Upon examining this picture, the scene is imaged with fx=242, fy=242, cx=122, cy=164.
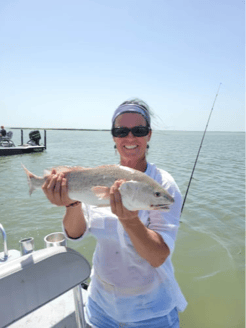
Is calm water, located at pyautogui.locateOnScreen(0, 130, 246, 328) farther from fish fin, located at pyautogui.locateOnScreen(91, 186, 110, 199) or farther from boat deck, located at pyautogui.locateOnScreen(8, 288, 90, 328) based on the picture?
boat deck, located at pyautogui.locateOnScreen(8, 288, 90, 328)

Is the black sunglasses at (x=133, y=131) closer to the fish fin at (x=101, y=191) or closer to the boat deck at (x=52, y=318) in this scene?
the fish fin at (x=101, y=191)

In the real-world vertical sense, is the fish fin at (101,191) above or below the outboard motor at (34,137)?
above

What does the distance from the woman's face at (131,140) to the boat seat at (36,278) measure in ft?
3.48

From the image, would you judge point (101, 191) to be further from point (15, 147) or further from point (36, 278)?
point (15, 147)

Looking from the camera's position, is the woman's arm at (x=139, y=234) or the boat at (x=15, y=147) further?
the boat at (x=15, y=147)

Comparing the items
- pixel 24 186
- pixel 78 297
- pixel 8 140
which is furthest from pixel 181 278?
pixel 8 140

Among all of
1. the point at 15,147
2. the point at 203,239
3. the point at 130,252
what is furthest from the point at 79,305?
the point at 15,147

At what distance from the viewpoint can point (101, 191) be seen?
2100 millimetres

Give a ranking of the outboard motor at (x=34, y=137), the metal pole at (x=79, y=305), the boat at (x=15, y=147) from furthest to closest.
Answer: the outboard motor at (x=34, y=137) → the boat at (x=15, y=147) → the metal pole at (x=79, y=305)

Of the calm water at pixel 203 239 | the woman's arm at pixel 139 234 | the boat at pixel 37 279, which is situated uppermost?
the woman's arm at pixel 139 234

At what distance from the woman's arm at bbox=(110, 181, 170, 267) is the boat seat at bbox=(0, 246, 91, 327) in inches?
24.2

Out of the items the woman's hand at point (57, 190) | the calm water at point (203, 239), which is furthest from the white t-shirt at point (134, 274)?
the calm water at point (203, 239)

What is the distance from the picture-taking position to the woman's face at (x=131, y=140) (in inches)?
92.5

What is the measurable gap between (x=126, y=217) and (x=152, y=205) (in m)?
0.25
